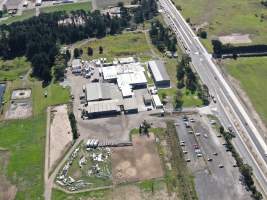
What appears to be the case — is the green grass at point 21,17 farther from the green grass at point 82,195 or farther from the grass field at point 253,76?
the green grass at point 82,195

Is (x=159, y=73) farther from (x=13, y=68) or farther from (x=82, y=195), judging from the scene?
(x=82, y=195)

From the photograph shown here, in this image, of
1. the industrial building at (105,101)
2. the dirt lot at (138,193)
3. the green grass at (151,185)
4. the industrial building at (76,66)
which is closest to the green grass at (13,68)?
the industrial building at (76,66)

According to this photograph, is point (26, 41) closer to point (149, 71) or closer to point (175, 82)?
point (149, 71)

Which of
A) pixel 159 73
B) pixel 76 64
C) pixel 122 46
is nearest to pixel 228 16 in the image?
pixel 122 46

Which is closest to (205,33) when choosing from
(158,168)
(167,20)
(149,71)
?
(167,20)

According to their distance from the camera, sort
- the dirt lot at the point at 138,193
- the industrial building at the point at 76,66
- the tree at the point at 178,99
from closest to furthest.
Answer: the dirt lot at the point at 138,193 → the tree at the point at 178,99 → the industrial building at the point at 76,66

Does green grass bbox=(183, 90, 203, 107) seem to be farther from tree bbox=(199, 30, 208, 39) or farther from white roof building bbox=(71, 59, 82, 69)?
tree bbox=(199, 30, 208, 39)
